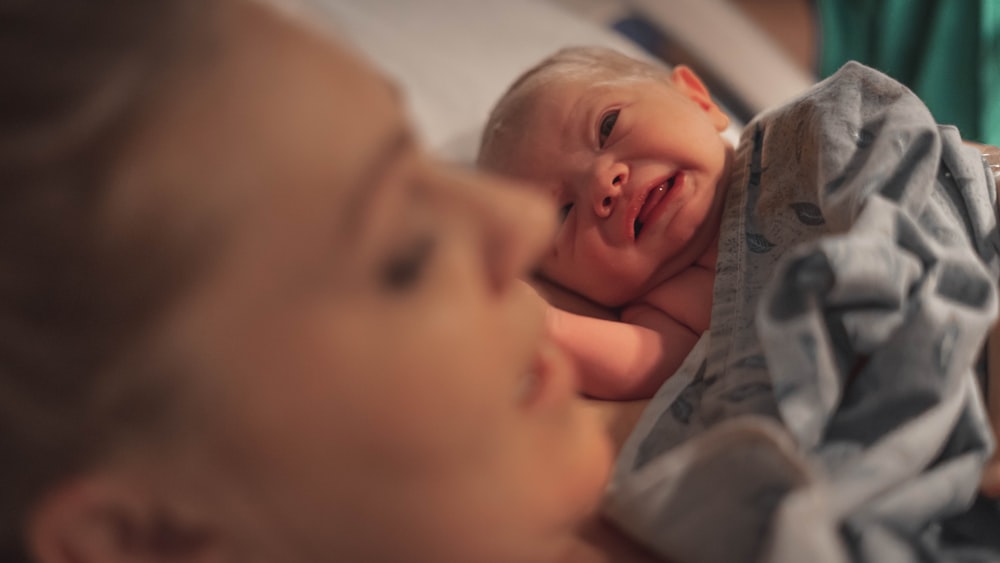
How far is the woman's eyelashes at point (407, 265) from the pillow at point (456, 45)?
0.62 m

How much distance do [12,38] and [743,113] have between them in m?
1.13

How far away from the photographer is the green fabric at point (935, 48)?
3.72 feet

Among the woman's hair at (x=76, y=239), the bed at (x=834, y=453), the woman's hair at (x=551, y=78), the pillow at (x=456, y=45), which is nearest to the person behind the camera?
the woman's hair at (x=76, y=239)

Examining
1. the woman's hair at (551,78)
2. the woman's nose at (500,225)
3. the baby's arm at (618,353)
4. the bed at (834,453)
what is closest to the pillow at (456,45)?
the woman's hair at (551,78)

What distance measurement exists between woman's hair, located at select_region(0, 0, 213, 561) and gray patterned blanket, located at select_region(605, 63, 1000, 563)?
1.05ft

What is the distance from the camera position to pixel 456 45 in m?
Result: 1.14

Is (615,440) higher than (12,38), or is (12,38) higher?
(12,38)

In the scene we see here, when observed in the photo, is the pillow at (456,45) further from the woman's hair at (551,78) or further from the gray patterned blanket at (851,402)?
the gray patterned blanket at (851,402)

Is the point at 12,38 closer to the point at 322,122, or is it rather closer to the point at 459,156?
the point at 322,122

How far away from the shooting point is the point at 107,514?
364 mm

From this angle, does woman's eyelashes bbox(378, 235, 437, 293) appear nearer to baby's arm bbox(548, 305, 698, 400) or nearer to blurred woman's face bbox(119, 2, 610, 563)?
blurred woman's face bbox(119, 2, 610, 563)

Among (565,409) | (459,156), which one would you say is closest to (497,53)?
(459,156)

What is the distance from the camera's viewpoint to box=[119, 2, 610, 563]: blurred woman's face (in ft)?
1.11

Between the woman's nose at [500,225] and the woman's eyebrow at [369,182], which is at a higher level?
the woman's eyebrow at [369,182]
